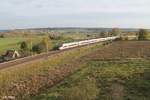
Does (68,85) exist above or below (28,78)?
above

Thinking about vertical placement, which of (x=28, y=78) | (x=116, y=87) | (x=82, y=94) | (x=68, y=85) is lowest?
(x=28, y=78)

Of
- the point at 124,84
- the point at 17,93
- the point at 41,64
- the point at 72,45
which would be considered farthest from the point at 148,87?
the point at 72,45

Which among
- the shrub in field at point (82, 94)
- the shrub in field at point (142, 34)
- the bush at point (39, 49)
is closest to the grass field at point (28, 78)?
the shrub in field at point (82, 94)

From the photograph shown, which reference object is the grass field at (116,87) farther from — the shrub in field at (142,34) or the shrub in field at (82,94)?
the shrub in field at (142,34)

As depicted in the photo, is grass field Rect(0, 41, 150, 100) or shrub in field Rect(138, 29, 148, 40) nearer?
grass field Rect(0, 41, 150, 100)

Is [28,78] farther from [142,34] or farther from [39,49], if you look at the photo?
[142,34]

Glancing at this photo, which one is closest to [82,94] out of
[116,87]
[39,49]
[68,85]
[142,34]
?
[116,87]

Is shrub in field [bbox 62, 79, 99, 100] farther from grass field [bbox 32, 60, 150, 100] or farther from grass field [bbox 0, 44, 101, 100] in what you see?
grass field [bbox 0, 44, 101, 100]

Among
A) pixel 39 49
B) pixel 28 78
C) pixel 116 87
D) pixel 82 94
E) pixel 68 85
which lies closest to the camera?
pixel 82 94

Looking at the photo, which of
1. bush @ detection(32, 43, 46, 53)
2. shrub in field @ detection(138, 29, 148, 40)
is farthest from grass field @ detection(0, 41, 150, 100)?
shrub in field @ detection(138, 29, 148, 40)

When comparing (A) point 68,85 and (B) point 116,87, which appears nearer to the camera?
(B) point 116,87

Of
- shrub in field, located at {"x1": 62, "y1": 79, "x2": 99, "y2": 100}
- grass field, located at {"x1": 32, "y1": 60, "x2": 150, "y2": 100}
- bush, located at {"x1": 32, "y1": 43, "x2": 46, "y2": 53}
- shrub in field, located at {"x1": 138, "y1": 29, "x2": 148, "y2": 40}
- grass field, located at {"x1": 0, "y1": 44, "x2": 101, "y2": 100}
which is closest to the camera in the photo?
shrub in field, located at {"x1": 62, "y1": 79, "x2": 99, "y2": 100}

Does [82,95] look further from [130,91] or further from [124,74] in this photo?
[124,74]

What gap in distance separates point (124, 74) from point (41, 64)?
11.3 m
